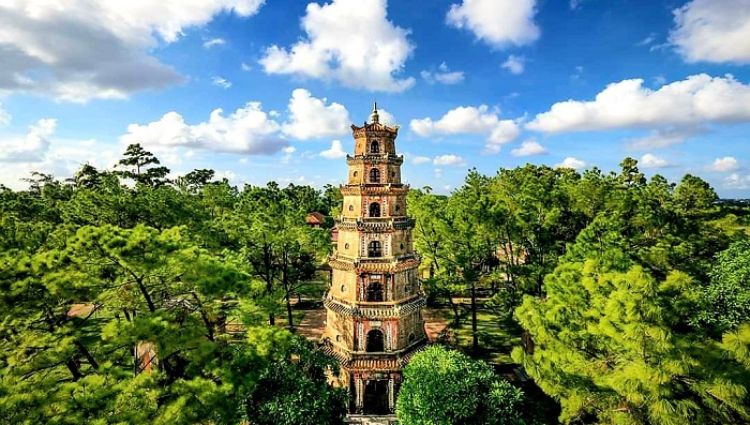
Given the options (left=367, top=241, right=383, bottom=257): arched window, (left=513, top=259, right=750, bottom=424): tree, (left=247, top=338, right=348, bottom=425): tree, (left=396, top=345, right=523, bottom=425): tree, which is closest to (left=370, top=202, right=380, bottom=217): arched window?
(left=367, top=241, right=383, bottom=257): arched window

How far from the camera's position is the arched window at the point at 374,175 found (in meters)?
23.0

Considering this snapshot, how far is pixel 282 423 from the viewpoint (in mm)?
15797

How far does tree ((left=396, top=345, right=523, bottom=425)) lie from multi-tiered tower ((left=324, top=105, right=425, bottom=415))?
15.5ft

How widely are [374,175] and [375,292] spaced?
7039mm

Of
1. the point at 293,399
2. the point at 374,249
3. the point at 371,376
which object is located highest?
the point at 374,249

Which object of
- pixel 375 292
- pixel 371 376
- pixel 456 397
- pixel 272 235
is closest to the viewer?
pixel 456 397

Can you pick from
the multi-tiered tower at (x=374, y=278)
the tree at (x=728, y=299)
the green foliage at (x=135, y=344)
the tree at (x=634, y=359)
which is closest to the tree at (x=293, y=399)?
the green foliage at (x=135, y=344)

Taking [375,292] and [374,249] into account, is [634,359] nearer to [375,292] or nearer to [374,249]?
[375,292]

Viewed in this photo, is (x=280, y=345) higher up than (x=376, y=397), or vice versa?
(x=280, y=345)

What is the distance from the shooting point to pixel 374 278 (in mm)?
22719

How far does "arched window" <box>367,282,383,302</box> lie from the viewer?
74.8 feet

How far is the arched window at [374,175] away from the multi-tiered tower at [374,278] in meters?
0.06

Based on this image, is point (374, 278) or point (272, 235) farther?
point (272, 235)

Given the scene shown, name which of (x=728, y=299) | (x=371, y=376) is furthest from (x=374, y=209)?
(x=728, y=299)
